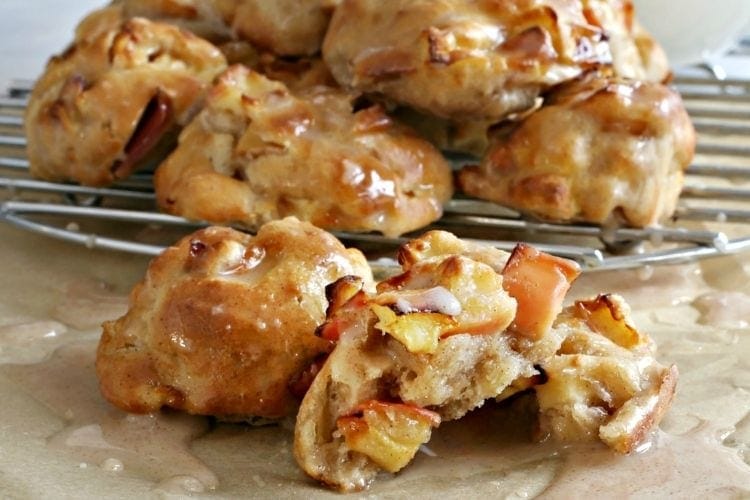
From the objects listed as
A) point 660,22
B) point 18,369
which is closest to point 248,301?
point 18,369

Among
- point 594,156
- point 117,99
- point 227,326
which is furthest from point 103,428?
point 594,156

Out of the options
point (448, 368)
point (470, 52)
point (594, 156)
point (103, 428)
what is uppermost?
point (470, 52)

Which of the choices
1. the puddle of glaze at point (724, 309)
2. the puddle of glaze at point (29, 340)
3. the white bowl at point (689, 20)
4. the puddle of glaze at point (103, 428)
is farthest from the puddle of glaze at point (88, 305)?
the white bowl at point (689, 20)

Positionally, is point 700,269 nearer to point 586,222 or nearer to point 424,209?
point 586,222

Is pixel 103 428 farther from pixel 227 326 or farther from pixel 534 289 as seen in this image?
pixel 534 289

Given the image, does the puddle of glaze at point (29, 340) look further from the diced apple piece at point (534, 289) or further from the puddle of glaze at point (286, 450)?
the diced apple piece at point (534, 289)

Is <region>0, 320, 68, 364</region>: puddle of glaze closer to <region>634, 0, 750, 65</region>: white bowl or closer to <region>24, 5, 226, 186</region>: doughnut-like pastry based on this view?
<region>24, 5, 226, 186</region>: doughnut-like pastry

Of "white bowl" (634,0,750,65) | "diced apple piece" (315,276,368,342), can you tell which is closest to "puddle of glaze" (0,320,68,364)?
"diced apple piece" (315,276,368,342)
